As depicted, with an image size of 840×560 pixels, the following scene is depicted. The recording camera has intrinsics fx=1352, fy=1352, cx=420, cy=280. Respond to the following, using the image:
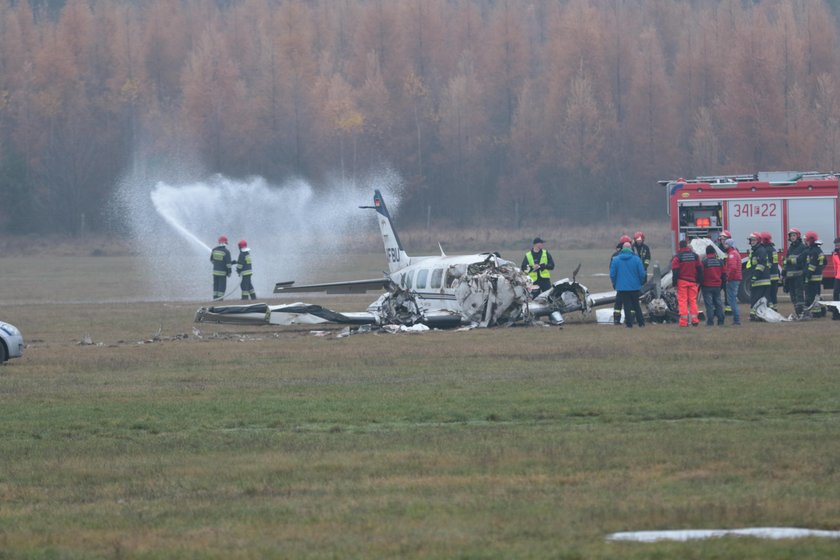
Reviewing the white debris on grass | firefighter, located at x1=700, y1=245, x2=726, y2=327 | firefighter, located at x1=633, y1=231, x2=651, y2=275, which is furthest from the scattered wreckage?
the white debris on grass

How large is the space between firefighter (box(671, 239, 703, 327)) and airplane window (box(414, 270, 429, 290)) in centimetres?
475

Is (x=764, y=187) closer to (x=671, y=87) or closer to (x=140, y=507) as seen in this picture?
(x=140, y=507)

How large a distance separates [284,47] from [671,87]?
24.4 metres

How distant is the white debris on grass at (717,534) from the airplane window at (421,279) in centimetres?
1770

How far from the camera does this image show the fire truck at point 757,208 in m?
30.9

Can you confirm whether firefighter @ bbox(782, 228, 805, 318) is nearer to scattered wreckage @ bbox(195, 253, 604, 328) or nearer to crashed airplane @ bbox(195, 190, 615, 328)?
crashed airplane @ bbox(195, 190, 615, 328)

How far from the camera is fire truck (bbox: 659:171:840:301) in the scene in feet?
101

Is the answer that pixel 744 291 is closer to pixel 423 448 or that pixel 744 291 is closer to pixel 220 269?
pixel 220 269

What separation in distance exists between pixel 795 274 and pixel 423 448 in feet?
52.9

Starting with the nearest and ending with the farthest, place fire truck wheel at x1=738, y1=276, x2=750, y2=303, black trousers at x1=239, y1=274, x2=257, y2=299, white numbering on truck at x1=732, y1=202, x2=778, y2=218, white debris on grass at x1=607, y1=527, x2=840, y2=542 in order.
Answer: white debris on grass at x1=607, y1=527, x2=840, y2=542 → fire truck wheel at x1=738, y1=276, x2=750, y2=303 → white numbering on truck at x1=732, y1=202, x2=778, y2=218 → black trousers at x1=239, y1=274, x2=257, y2=299

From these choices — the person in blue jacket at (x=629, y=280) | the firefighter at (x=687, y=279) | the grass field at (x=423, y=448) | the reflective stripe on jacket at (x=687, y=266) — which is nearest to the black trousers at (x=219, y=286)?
the grass field at (x=423, y=448)

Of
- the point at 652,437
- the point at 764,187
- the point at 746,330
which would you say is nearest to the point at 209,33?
the point at 764,187

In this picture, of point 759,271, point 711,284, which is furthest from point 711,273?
point 759,271

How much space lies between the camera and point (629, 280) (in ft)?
79.6
